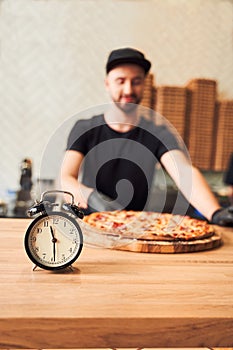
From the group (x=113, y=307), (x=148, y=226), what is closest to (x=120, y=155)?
(x=148, y=226)

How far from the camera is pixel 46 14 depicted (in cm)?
385

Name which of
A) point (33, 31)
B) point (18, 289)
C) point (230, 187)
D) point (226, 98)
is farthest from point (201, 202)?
point (33, 31)

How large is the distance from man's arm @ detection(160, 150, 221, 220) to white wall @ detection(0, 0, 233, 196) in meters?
1.80

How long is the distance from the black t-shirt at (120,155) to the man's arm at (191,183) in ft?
0.39

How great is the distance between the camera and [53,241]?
1075 mm

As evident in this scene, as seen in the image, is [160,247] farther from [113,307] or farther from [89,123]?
[89,123]

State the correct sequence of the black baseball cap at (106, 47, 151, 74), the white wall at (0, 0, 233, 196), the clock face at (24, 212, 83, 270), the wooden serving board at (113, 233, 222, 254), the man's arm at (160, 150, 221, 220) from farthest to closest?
the white wall at (0, 0, 233, 196)
the black baseball cap at (106, 47, 151, 74)
the man's arm at (160, 150, 221, 220)
the wooden serving board at (113, 233, 222, 254)
the clock face at (24, 212, 83, 270)

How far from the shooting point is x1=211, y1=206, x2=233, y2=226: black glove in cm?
186

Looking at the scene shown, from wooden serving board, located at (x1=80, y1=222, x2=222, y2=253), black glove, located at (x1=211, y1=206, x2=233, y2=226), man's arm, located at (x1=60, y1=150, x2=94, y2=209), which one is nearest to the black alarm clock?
wooden serving board, located at (x1=80, y1=222, x2=222, y2=253)

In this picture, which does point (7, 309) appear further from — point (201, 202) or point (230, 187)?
point (230, 187)

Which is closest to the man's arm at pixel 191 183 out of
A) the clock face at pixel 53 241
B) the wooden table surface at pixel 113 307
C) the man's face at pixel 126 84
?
the man's face at pixel 126 84

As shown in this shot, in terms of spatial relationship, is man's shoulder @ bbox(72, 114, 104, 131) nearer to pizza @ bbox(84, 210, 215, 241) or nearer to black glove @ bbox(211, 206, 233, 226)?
pizza @ bbox(84, 210, 215, 241)

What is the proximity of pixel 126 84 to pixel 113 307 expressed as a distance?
1664 mm

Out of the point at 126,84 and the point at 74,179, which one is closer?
the point at 74,179
